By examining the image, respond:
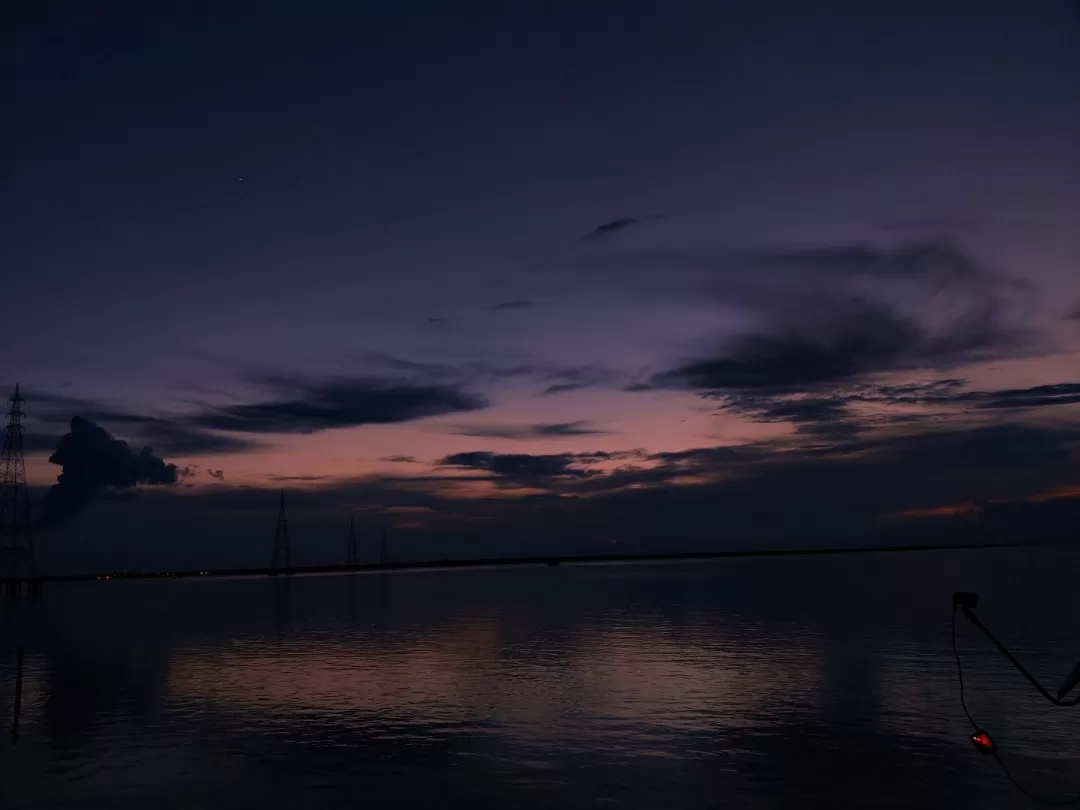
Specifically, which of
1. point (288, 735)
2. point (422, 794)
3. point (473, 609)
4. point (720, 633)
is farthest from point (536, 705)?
point (473, 609)

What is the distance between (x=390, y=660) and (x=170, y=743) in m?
26.6

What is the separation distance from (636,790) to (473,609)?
95514 mm

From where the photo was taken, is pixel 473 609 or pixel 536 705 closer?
pixel 536 705

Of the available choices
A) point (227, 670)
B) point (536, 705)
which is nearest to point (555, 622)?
point (227, 670)

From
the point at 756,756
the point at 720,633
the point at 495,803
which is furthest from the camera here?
the point at 720,633

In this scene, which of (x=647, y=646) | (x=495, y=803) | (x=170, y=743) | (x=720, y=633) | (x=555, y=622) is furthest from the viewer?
(x=555, y=622)

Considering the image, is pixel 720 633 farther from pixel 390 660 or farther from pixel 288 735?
pixel 288 735

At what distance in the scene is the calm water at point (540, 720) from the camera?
3016 centimetres

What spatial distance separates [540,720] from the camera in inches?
1615

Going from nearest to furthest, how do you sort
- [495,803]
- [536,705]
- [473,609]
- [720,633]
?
[495,803]
[536,705]
[720,633]
[473,609]

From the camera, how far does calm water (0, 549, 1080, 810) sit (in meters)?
30.2

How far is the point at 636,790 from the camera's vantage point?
2956 centimetres

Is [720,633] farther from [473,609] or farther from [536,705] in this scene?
[473,609]

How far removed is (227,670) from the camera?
199 feet
